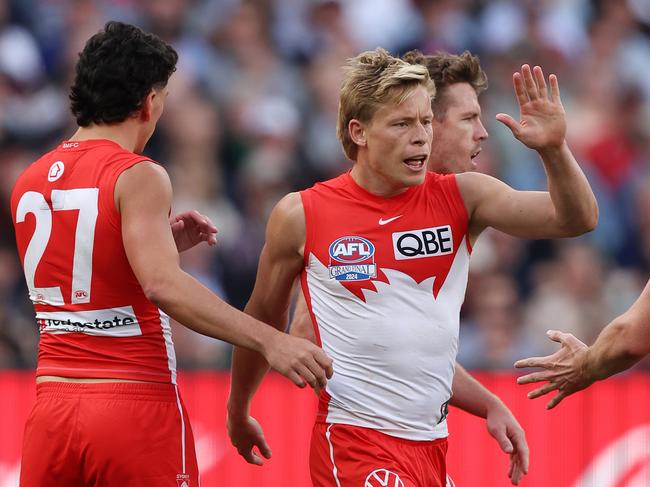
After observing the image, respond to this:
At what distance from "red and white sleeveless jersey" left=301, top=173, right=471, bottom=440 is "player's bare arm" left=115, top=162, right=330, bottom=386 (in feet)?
1.71

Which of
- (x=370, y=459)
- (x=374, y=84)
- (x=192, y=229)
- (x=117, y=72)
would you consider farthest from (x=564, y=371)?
(x=117, y=72)

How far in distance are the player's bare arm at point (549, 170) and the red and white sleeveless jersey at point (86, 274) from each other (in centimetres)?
155

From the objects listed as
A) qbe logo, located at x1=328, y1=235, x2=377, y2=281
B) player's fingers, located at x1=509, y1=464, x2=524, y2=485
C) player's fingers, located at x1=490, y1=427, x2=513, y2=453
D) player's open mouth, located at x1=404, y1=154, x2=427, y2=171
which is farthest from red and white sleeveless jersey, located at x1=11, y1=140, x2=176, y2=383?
player's fingers, located at x1=509, y1=464, x2=524, y2=485

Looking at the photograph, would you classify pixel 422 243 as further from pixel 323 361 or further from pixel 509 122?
pixel 323 361

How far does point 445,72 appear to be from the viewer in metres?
6.11

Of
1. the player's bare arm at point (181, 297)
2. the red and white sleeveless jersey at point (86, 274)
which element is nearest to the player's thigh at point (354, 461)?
the player's bare arm at point (181, 297)

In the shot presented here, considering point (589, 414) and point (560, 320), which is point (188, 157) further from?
point (589, 414)

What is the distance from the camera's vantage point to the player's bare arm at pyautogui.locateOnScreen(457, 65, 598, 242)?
478 centimetres

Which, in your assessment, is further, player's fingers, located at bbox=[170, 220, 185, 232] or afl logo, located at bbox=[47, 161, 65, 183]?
player's fingers, located at bbox=[170, 220, 185, 232]

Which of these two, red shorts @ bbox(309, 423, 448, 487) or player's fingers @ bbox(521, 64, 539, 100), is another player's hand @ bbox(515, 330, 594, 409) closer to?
red shorts @ bbox(309, 423, 448, 487)

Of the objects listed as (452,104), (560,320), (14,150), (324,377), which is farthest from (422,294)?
(14,150)

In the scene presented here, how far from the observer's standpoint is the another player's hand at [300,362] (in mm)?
4660

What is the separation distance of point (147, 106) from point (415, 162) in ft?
3.77

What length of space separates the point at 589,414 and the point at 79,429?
4.19m
